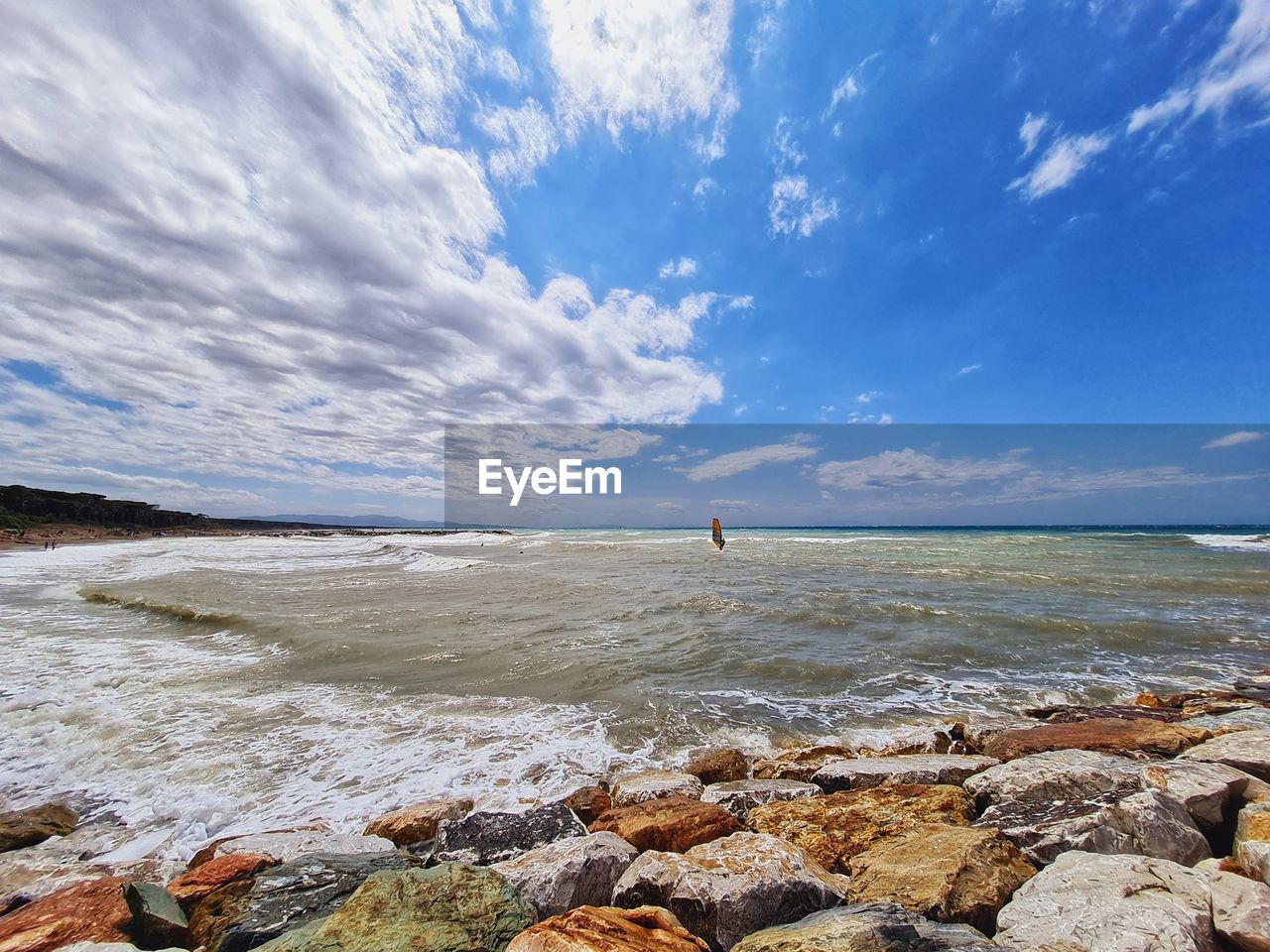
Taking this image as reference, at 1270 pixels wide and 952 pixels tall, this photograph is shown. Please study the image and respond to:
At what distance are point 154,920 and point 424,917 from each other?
188 centimetres

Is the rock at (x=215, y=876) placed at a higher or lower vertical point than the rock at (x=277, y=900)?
lower

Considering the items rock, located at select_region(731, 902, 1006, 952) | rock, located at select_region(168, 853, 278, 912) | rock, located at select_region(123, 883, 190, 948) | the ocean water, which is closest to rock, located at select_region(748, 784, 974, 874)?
rock, located at select_region(731, 902, 1006, 952)

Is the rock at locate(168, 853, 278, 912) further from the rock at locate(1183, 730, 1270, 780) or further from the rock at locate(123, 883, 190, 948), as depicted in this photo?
the rock at locate(1183, 730, 1270, 780)

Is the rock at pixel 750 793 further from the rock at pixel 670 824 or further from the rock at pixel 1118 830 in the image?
the rock at pixel 1118 830

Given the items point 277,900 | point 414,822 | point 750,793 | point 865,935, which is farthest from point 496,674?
point 865,935

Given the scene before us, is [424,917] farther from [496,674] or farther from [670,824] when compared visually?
[496,674]

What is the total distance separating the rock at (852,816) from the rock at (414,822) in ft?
10.1

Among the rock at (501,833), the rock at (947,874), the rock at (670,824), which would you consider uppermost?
the rock at (947,874)

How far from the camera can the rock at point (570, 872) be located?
137 inches

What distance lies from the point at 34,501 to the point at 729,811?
11838 cm

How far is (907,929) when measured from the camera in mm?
2691

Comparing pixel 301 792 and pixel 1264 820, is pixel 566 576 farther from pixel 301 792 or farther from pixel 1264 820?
pixel 1264 820

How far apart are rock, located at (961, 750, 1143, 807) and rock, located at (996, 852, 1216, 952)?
109 cm

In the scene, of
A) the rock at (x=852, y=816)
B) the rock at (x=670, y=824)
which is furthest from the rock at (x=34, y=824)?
the rock at (x=852, y=816)
